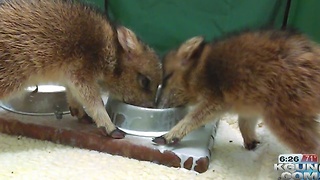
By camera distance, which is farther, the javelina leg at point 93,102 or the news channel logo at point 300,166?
the javelina leg at point 93,102

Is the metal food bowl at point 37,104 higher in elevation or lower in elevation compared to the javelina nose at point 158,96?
lower

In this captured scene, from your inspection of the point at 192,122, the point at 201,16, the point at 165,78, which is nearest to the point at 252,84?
the point at 192,122

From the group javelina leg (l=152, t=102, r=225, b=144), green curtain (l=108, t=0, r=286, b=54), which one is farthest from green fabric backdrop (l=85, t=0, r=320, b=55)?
javelina leg (l=152, t=102, r=225, b=144)

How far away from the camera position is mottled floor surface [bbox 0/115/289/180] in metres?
2.36

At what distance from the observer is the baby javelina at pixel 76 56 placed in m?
2.52

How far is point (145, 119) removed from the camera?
8.80 ft

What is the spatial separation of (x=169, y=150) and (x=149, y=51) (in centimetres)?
57

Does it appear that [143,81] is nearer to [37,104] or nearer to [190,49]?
[190,49]

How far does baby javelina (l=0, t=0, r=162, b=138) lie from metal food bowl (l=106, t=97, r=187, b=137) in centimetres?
8

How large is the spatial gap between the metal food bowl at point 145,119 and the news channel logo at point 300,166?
2.28ft

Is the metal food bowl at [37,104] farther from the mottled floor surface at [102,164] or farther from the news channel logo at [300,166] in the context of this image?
the news channel logo at [300,166]

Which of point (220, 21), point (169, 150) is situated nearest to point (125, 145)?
point (169, 150)

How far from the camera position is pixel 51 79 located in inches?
105

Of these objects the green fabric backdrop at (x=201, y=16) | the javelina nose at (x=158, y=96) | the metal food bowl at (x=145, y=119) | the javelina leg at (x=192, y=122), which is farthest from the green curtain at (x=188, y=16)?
the javelina leg at (x=192, y=122)
